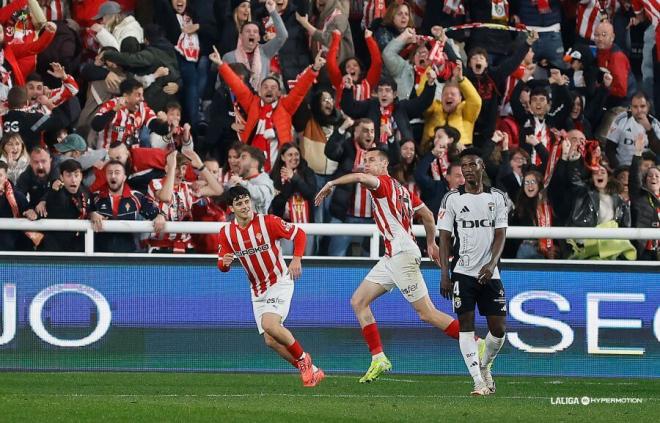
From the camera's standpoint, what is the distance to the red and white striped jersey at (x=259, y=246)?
14344mm

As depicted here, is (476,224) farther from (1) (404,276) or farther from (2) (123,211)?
(2) (123,211)

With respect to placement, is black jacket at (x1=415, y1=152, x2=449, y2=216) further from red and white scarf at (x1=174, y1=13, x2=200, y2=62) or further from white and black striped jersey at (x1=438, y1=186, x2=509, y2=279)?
white and black striped jersey at (x1=438, y1=186, x2=509, y2=279)

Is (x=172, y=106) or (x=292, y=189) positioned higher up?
(x=172, y=106)

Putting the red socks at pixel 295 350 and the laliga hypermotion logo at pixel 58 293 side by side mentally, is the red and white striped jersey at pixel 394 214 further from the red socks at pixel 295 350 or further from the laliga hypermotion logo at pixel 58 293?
the laliga hypermotion logo at pixel 58 293

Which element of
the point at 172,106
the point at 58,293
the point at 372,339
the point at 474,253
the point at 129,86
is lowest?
the point at 372,339

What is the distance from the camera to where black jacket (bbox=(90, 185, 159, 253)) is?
16516 millimetres

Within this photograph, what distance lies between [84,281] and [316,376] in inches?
124

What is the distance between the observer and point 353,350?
1647 cm

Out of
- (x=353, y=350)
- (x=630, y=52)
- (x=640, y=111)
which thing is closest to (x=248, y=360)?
(x=353, y=350)

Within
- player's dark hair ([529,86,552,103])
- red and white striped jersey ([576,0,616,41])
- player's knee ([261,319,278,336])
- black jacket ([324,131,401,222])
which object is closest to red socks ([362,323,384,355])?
player's knee ([261,319,278,336])

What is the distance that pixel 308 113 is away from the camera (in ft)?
61.9

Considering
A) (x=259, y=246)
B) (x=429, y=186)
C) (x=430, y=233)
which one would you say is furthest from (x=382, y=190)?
(x=429, y=186)

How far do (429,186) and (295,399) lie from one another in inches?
211

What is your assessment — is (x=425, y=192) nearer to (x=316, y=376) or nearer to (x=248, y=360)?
(x=248, y=360)
